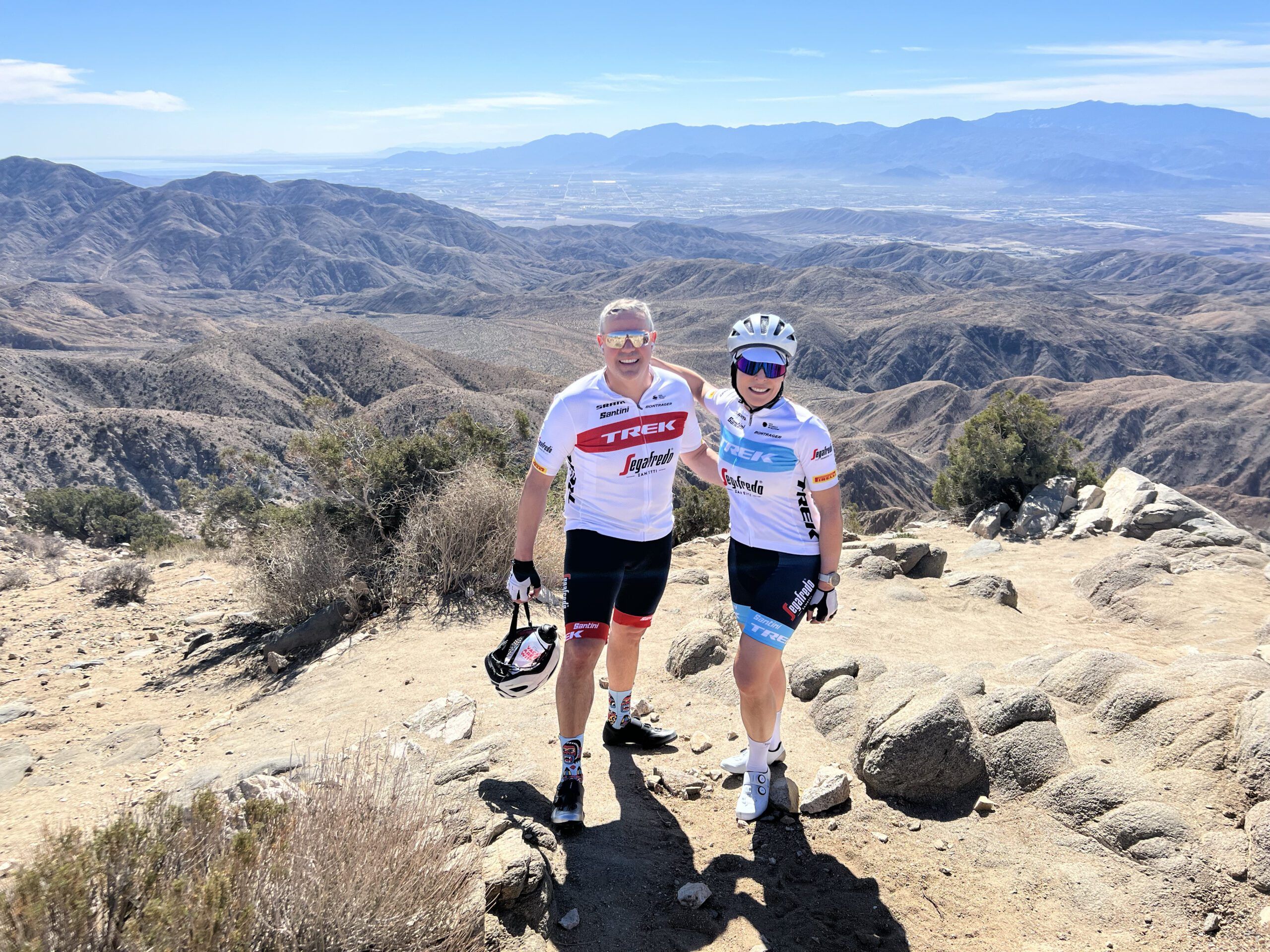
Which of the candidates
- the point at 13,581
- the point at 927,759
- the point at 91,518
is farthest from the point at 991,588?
the point at 91,518

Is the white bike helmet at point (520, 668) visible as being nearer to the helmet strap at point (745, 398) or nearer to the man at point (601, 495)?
the man at point (601, 495)

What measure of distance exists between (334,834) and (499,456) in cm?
729

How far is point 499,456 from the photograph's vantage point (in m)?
9.47

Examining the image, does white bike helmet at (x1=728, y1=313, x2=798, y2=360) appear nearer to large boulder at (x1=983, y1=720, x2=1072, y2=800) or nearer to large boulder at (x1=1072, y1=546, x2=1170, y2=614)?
large boulder at (x1=983, y1=720, x2=1072, y2=800)


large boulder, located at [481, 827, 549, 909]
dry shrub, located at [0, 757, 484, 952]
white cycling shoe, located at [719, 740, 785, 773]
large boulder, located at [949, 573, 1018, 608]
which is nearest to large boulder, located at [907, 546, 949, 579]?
large boulder, located at [949, 573, 1018, 608]

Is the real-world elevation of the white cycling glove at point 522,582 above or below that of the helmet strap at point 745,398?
below

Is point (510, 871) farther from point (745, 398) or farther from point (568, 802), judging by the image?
point (745, 398)

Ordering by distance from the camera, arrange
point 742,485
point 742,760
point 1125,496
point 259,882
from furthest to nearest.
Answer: point 1125,496 → point 742,760 → point 742,485 → point 259,882

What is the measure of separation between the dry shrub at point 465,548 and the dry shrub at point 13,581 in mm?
5079

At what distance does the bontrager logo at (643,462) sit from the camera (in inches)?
137

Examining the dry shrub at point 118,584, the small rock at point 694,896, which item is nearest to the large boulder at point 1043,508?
the small rock at point 694,896

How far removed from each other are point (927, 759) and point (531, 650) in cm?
190

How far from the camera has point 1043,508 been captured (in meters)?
11.2

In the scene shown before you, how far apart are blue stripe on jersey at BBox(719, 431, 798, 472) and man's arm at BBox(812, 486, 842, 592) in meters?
0.18
